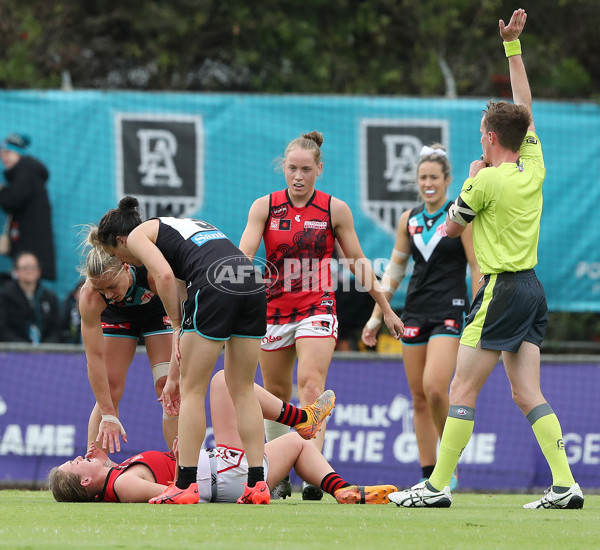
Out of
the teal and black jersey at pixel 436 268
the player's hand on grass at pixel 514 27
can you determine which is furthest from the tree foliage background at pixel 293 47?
the player's hand on grass at pixel 514 27

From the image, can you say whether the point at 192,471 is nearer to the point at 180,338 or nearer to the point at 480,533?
the point at 180,338

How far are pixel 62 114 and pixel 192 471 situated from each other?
21.5 feet

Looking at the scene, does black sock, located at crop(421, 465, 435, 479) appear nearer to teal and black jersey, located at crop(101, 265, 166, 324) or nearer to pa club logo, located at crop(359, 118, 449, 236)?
teal and black jersey, located at crop(101, 265, 166, 324)

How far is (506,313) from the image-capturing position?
5.79 m

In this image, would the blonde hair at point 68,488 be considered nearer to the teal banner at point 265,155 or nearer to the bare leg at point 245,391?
the bare leg at point 245,391

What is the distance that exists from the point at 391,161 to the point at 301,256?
4.72 meters

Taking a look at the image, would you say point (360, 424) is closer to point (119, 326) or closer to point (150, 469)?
point (119, 326)

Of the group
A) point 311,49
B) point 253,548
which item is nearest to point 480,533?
point 253,548

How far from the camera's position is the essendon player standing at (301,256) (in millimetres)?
7023

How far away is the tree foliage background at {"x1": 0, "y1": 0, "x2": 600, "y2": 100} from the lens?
609 inches

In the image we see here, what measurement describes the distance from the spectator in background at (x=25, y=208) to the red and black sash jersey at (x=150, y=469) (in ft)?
16.5

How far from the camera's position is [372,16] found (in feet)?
52.9

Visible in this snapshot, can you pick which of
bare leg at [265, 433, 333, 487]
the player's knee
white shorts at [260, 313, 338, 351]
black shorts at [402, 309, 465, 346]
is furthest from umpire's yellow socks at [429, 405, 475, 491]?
the player's knee

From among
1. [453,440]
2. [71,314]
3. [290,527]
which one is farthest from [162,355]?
[71,314]
